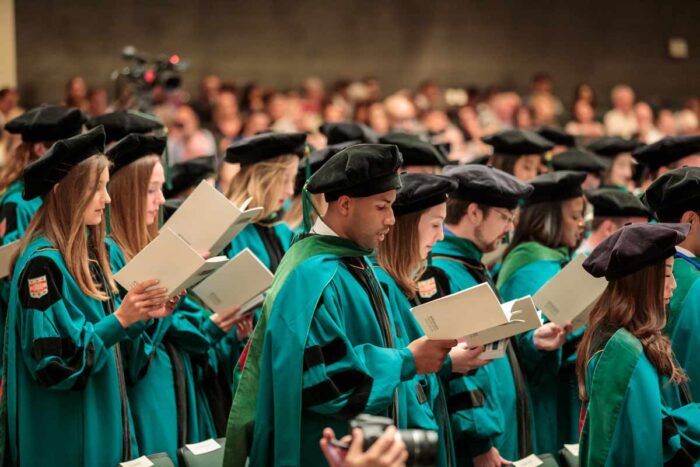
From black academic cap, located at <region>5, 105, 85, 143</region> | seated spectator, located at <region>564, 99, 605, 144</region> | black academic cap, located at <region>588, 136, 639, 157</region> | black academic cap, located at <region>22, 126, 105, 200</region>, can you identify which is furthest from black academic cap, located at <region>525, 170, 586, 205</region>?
seated spectator, located at <region>564, 99, 605, 144</region>

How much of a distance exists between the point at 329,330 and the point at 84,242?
119 centimetres

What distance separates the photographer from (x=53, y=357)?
3705 mm

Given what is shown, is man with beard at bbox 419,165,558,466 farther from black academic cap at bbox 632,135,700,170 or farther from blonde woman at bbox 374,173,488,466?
black academic cap at bbox 632,135,700,170

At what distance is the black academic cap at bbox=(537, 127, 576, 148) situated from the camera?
789cm

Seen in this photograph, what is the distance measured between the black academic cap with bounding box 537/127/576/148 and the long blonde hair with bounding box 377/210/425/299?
159 inches

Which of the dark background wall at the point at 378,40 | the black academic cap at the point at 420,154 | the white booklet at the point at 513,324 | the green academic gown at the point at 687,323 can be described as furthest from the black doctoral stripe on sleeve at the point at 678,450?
the dark background wall at the point at 378,40

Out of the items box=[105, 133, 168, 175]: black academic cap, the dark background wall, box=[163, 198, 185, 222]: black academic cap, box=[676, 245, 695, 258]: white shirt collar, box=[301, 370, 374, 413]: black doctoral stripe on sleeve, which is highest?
the dark background wall

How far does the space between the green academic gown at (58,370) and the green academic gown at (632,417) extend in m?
1.75

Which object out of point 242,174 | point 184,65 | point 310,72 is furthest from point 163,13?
point 242,174

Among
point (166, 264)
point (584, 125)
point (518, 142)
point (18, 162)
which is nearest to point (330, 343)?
point (166, 264)

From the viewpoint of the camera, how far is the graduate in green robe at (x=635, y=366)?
3191 mm

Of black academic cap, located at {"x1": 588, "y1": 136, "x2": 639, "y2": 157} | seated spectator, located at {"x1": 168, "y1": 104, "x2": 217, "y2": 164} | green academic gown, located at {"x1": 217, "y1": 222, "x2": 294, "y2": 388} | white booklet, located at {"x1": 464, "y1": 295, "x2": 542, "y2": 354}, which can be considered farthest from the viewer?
seated spectator, located at {"x1": 168, "y1": 104, "x2": 217, "y2": 164}

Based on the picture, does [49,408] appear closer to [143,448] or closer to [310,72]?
[143,448]

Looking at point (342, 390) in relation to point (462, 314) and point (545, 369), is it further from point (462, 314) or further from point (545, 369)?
point (545, 369)
